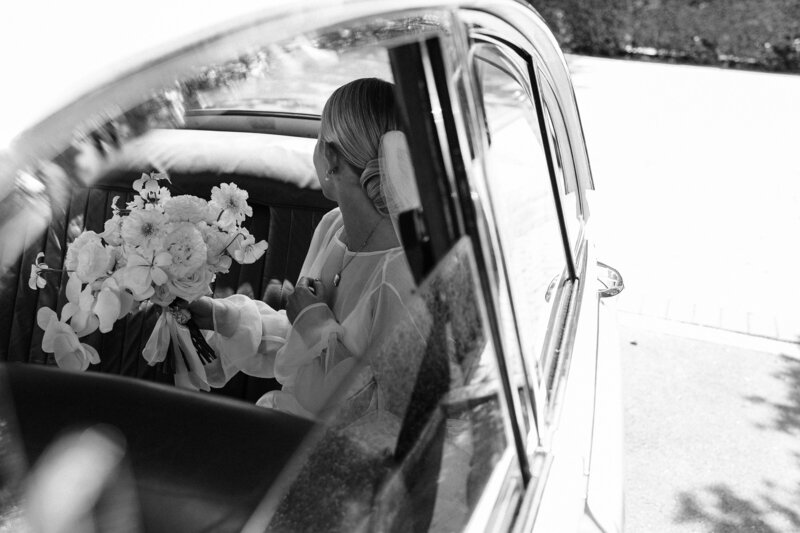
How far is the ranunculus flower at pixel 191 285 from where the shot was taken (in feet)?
6.16

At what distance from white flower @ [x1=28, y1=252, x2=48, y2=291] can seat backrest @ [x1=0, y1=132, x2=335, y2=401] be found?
19 mm

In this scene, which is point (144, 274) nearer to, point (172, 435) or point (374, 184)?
point (374, 184)

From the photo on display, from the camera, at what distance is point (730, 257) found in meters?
5.42

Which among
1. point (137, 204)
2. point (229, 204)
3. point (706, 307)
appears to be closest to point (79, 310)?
point (137, 204)

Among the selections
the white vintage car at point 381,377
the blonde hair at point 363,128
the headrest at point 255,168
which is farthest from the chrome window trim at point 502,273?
the headrest at point 255,168

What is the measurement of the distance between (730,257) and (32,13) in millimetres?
5465

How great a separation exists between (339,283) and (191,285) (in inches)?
14.5

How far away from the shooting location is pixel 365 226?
1.90 m

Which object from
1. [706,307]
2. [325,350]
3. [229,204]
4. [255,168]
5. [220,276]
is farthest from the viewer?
[706,307]

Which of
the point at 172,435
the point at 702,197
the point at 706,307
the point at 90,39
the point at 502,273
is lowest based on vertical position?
the point at 702,197

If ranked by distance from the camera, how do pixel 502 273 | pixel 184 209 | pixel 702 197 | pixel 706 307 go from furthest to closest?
pixel 702 197 < pixel 706 307 < pixel 184 209 < pixel 502 273

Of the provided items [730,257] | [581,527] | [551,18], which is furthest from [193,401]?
[551,18]

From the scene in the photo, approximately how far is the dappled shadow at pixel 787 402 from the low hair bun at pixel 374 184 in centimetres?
258

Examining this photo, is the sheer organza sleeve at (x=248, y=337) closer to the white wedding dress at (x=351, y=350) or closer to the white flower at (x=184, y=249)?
the white wedding dress at (x=351, y=350)
